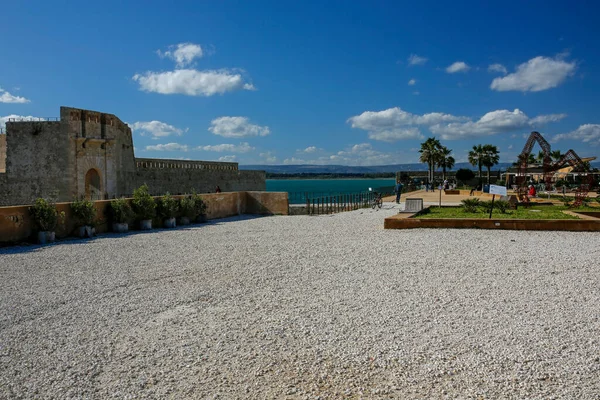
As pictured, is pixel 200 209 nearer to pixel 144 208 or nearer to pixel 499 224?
pixel 144 208

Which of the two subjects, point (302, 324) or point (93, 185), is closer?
point (302, 324)

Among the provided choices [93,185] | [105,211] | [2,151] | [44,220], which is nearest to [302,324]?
[44,220]

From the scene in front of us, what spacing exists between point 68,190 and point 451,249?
21.0m

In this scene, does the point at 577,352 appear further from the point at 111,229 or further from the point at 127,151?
the point at 127,151

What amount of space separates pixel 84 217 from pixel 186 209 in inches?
143

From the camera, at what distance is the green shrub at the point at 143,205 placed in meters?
13.6

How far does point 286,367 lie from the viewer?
3855 millimetres

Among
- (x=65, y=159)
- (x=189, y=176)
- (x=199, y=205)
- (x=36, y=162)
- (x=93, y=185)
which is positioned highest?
(x=65, y=159)

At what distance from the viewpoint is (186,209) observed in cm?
1507

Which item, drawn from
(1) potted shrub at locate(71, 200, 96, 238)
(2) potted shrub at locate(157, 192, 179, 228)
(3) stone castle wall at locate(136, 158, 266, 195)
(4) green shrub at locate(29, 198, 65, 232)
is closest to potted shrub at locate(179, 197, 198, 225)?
(2) potted shrub at locate(157, 192, 179, 228)

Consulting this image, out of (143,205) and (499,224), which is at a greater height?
(143,205)

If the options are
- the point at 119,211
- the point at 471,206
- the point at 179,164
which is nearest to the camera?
the point at 119,211

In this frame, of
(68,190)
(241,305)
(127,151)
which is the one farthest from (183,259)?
(127,151)

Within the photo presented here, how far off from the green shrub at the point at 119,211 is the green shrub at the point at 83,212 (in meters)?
0.87
